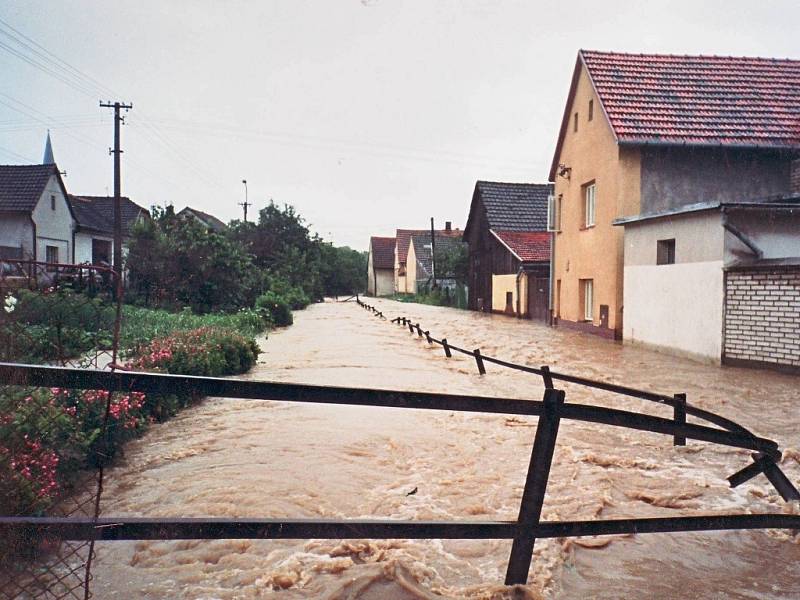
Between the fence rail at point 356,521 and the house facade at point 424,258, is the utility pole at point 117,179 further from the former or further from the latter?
the house facade at point 424,258

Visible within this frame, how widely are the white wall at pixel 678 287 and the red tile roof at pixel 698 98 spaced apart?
3.31 metres

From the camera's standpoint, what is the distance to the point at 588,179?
798 inches

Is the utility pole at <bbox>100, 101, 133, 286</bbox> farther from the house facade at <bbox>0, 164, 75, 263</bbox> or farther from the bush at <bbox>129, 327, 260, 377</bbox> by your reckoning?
the bush at <bbox>129, 327, 260, 377</bbox>

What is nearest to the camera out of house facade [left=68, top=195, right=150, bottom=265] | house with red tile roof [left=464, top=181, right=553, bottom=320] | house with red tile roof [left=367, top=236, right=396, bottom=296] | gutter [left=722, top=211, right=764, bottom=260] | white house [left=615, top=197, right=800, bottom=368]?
white house [left=615, top=197, right=800, bottom=368]

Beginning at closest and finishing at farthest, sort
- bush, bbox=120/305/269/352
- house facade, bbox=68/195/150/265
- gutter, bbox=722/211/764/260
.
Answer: gutter, bbox=722/211/764/260
bush, bbox=120/305/269/352
house facade, bbox=68/195/150/265

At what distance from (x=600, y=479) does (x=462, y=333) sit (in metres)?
16.3

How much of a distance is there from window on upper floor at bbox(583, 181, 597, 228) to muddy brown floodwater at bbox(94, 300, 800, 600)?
32.6ft

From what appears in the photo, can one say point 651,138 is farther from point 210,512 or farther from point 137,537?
point 137,537

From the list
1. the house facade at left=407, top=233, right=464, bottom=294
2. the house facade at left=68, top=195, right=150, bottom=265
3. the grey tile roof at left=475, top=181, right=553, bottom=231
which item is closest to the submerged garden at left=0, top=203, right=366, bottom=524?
the house facade at left=68, top=195, right=150, bottom=265

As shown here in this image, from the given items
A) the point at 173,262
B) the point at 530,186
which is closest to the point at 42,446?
the point at 173,262

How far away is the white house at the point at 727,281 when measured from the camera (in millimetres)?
11508

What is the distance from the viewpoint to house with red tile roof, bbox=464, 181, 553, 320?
28.2 meters

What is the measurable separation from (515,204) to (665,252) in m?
19.8

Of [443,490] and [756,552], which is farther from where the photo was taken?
[443,490]
